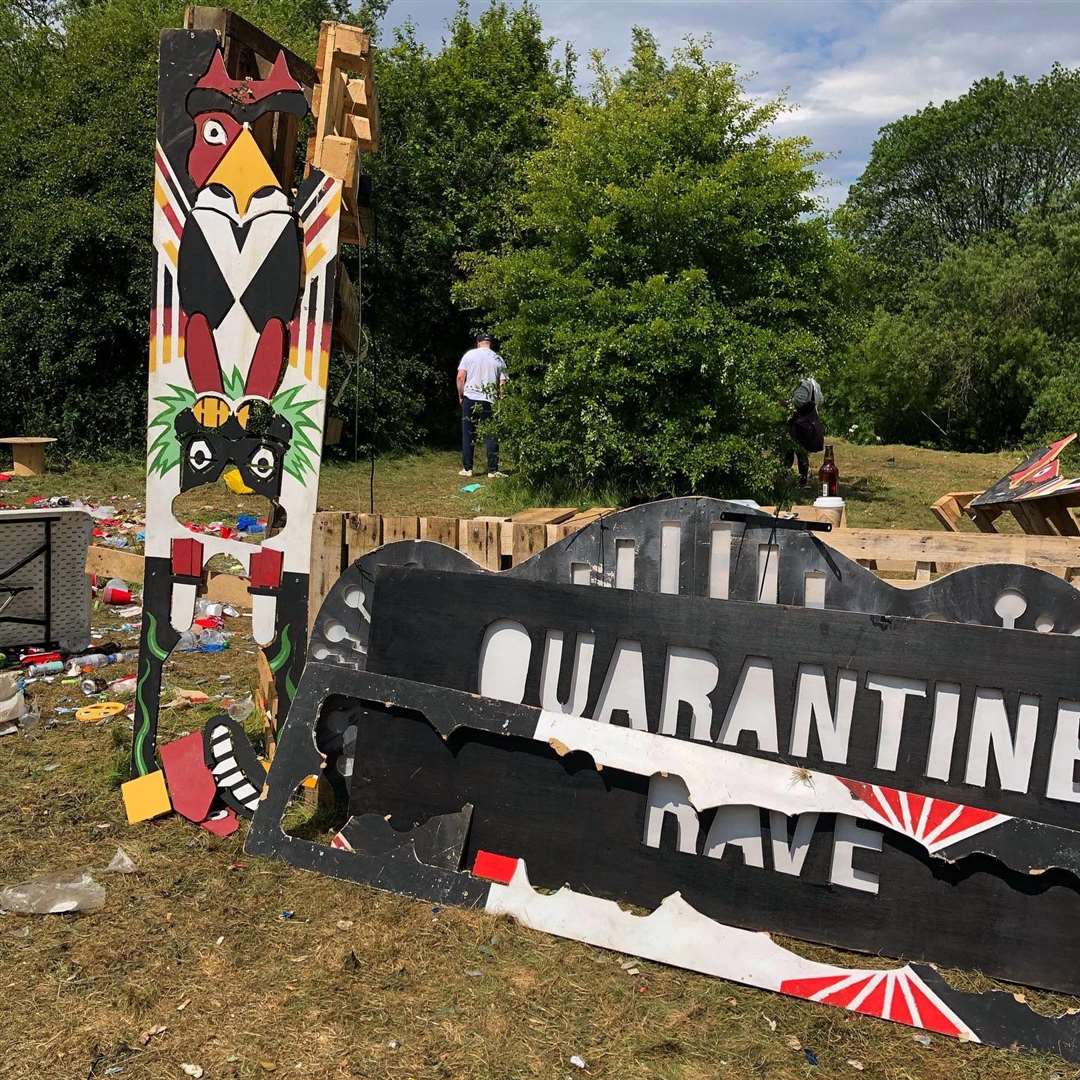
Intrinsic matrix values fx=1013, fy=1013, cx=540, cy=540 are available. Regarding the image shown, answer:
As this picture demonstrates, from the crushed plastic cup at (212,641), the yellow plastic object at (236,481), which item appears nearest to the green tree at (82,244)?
the crushed plastic cup at (212,641)

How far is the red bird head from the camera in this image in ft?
13.6

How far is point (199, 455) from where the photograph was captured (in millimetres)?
4395

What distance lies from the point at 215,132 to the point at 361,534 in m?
1.79

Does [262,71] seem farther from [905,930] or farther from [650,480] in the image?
[650,480]

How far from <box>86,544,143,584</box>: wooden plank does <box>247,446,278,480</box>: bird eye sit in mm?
Result: 1112

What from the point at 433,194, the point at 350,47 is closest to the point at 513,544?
the point at 350,47

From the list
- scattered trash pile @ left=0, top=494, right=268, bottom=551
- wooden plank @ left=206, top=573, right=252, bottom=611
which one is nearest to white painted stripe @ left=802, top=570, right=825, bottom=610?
wooden plank @ left=206, top=573, right=252, bottom=611

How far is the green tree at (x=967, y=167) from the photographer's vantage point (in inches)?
1652

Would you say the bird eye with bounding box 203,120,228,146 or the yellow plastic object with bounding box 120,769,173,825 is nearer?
the bird eye with bounding box 203,120,228,146

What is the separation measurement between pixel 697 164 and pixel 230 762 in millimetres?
9389

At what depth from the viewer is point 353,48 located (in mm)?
4262

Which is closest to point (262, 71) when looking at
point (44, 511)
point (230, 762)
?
A: point (230, 762)

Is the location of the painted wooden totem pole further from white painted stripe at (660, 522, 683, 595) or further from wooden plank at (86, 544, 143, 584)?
white painted stripe at (660, 522, 683, 595)

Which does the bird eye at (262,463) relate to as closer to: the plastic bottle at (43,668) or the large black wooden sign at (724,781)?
the large black wooden sign at (724,781)
